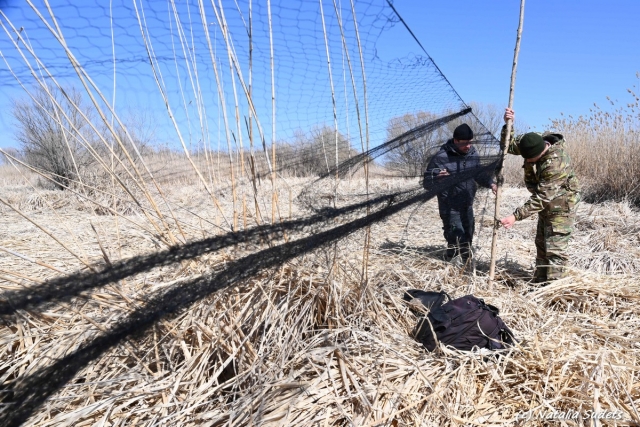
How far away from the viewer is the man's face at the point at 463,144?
3334mm

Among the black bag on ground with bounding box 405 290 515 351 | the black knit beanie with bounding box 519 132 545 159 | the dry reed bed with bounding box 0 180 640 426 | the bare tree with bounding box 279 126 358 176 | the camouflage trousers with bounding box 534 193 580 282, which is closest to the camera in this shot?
the dry reed bed with bounding box 0 180 640 426

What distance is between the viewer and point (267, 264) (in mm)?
1530

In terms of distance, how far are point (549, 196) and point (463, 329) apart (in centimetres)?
140

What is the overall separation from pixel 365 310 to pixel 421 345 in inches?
13.2

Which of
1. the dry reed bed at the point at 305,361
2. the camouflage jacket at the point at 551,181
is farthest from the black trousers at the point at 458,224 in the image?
the dry reed bed at the point at 305,361

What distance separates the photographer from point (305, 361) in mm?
1835

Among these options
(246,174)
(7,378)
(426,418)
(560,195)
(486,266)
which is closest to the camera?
(426,418)

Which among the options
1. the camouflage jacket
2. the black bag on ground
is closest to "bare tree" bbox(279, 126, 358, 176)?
the black bag on ground

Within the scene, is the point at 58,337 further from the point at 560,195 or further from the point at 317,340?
the point at 560,195

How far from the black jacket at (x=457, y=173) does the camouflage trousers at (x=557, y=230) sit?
56 centimetres

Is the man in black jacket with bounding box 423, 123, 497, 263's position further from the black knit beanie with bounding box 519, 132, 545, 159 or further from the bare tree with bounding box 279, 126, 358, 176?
the bare tree with bounding box 279, 126, 358, 176

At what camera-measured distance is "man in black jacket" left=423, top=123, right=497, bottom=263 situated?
3229mm

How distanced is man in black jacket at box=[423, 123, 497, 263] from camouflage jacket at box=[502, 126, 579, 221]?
422mm

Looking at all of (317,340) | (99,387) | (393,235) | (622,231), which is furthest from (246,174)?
(622,231)
